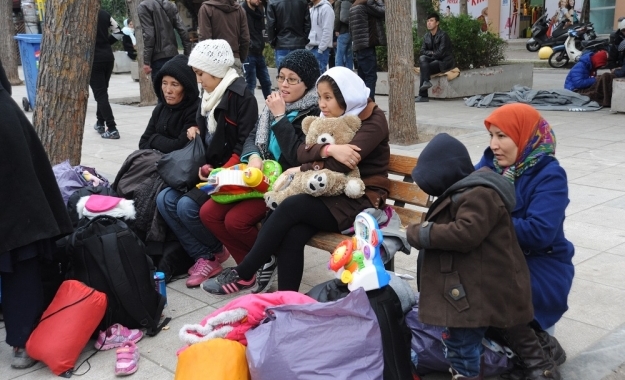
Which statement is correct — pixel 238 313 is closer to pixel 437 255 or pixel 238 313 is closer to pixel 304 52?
pixel 437 255

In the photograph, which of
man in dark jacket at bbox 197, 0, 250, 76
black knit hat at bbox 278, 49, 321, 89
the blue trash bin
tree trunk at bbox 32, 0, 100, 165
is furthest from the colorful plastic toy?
the blue trash bin

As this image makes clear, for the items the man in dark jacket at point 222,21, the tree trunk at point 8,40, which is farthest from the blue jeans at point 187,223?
the tree trunk at point 8,40

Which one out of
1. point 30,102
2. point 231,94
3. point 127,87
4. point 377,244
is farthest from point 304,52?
point 127,87

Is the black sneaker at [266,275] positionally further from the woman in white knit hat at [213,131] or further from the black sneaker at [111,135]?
the black sneaker at [111,135]

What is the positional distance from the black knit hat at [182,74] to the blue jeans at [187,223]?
2.42 ft

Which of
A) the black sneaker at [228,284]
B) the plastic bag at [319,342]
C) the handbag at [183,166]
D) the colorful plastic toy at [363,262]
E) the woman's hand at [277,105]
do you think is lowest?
the black sneaker at [228,284]

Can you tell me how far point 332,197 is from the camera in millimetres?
3793

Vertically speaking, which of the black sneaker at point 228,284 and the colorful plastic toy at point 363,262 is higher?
the colorful plastic toy at point 363,262

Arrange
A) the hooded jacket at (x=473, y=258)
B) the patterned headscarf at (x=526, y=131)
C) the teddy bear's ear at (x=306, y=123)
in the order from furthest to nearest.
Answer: the teddy bear's ear at (x=306, y=123) < the patterned headscarf at (x=526, y=131) < the hooded jacket at (x=473, y=258)

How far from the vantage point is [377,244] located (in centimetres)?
315

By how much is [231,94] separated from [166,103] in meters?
0.61

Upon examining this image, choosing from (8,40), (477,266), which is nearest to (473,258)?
(477,266)

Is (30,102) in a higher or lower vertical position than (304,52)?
lower

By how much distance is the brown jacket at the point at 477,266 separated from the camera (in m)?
2.69
